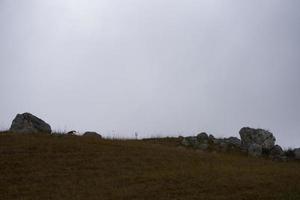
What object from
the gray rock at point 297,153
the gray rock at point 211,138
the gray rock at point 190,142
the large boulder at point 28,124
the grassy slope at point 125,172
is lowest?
the grassy slope at point 125,172

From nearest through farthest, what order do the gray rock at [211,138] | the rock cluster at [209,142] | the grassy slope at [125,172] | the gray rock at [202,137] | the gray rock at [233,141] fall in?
1. the grassy slope at [125,172]
2. the rock cluster at [209,142]
3. the gray rock at [233,141]
4. the gray rock at [202,137]
5. the gray rock at [211,138]

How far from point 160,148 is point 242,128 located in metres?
6.47

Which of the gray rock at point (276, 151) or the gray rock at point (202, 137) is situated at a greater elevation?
the gray rock at point (202, 137)

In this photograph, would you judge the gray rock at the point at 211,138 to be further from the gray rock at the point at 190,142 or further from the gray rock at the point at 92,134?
the gray rock at the point at 92,134

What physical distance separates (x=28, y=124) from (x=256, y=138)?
1092 cm

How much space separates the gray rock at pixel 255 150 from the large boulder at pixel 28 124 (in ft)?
30.5

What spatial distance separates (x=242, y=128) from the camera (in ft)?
93.2

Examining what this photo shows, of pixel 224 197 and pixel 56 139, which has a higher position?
pixel 56 139

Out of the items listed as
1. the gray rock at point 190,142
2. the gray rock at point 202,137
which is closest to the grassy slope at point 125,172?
the gray rock at point 190,142

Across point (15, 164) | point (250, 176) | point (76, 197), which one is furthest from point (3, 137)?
point (250, 176)

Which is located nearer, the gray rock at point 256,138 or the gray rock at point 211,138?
the gray rock at point 256,138

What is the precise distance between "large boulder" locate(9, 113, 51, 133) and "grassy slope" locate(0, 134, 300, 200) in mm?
1745

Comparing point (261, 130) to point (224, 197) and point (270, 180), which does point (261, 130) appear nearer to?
point (270, 180)

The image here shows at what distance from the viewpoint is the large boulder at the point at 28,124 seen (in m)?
25.4
